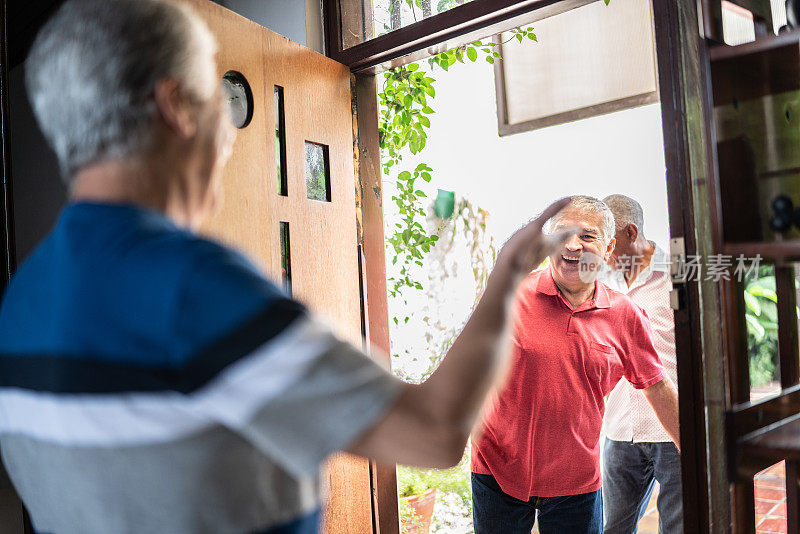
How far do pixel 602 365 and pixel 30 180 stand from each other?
179cm

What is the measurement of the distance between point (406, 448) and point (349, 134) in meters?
1.77

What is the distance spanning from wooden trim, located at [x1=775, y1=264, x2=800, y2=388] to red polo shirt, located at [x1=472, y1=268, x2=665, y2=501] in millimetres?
639

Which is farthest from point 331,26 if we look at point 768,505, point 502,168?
point 502,168

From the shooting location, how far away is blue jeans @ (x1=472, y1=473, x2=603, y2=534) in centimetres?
209

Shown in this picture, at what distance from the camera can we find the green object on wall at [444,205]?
4.25 m

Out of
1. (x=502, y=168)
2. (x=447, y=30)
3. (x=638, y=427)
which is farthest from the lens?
(x=502, y=168)

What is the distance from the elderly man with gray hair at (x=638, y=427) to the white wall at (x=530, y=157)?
125 centimetres

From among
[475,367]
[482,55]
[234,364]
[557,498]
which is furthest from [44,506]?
[482,55]

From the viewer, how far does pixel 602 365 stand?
215 centimetres

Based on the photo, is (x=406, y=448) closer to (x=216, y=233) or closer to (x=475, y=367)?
(x=475, y=367)

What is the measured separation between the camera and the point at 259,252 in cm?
186

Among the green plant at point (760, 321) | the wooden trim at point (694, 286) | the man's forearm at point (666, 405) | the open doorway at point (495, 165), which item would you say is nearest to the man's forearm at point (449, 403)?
the wooden trim at point (694, 286)

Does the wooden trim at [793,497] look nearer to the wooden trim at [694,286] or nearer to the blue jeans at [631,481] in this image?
the wooden trim at [694,286]

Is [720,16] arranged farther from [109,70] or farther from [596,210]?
[109,70]
